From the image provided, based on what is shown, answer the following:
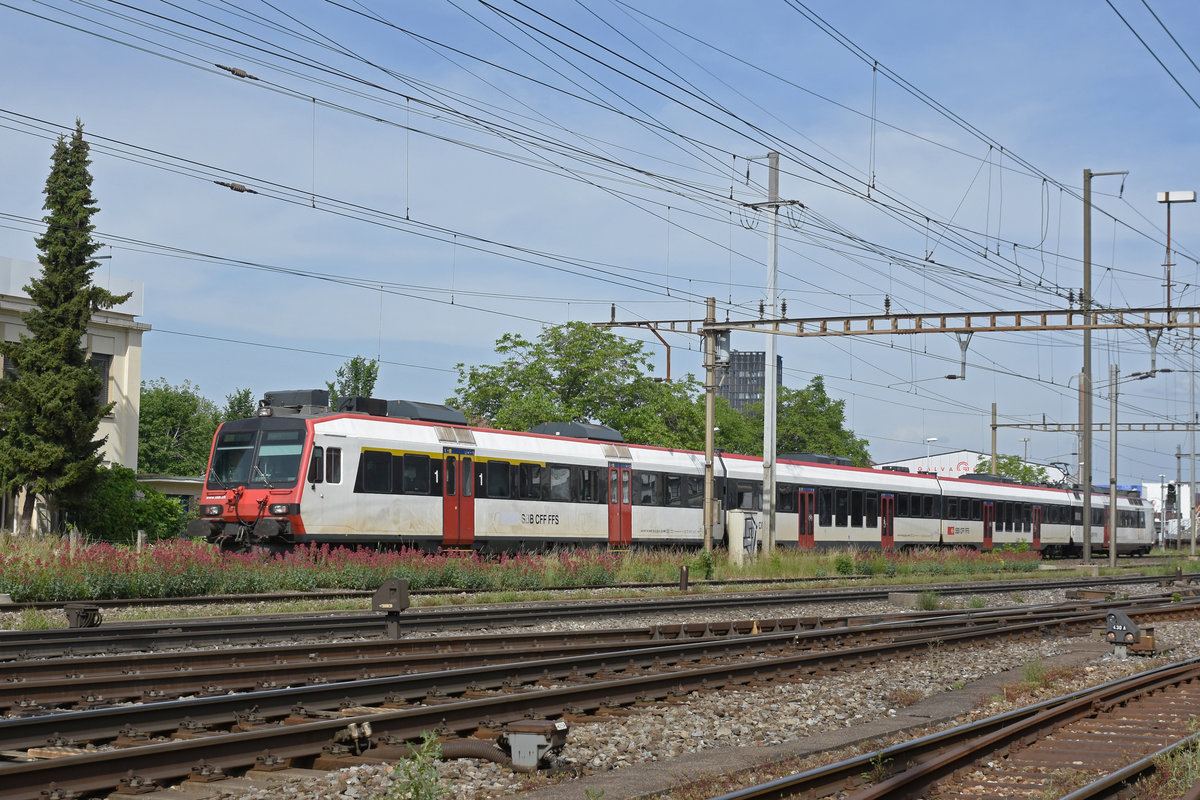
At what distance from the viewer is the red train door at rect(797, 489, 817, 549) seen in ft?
127

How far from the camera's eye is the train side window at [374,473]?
971 inches

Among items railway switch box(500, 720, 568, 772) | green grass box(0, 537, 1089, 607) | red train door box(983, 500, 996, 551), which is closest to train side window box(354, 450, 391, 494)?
green grass box(0, 537, 1089, 607)

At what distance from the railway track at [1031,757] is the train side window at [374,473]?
16090 mm

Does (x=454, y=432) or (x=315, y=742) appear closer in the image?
(x=315, y=742)

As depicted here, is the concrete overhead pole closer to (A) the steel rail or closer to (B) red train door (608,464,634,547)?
(B) red train door (608,464,634,547)

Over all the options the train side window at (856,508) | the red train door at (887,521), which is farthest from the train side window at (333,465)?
the red train door at (887,521)

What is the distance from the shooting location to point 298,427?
78.9ft

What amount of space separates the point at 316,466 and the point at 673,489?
12.2 meters

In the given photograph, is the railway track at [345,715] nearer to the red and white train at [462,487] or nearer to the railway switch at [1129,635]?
the railway switch at [1129,635]

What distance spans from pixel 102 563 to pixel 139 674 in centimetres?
1148

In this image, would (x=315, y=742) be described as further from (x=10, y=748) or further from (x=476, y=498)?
(x=476, y=498)

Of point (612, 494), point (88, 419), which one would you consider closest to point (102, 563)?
point (612, 494)

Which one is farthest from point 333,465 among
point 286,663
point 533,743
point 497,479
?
point 533,743

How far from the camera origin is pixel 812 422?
8744cm
